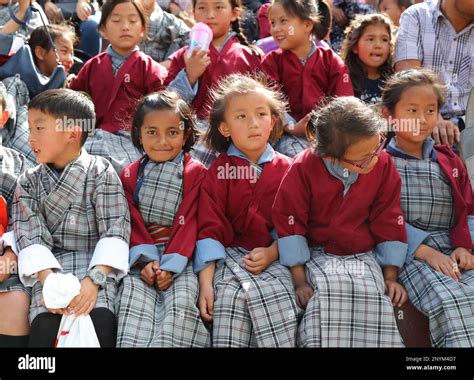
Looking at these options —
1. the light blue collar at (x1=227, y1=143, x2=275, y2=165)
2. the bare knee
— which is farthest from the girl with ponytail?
the bare knee

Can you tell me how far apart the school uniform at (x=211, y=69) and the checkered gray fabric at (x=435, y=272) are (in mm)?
974

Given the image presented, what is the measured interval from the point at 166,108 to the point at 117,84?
0.72 m

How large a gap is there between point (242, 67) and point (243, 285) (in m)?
1.34

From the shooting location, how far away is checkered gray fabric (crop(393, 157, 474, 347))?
2.54m

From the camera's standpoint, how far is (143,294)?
261cm

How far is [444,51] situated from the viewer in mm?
3617

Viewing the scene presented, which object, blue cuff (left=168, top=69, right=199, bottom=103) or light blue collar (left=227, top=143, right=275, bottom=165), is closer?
light blue collar (left=227, top=143, right=275, bottom=165)

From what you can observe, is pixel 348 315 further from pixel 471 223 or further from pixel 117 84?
pixel 117 84

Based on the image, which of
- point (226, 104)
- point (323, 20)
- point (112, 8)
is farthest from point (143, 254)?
point (323, 20)

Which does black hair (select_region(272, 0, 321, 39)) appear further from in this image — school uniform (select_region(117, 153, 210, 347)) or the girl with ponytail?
school uniform (select_region(117, 153, 210, 347))

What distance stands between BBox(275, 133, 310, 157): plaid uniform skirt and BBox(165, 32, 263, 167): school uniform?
365 mm

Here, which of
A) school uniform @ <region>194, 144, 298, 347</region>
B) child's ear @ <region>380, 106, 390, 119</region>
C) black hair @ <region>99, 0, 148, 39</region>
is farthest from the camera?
black hair @ <region>99, 0, 148, 39</region>

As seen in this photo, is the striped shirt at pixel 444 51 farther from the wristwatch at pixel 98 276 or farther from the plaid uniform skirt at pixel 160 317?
the wristwatch at pixel 98 276
